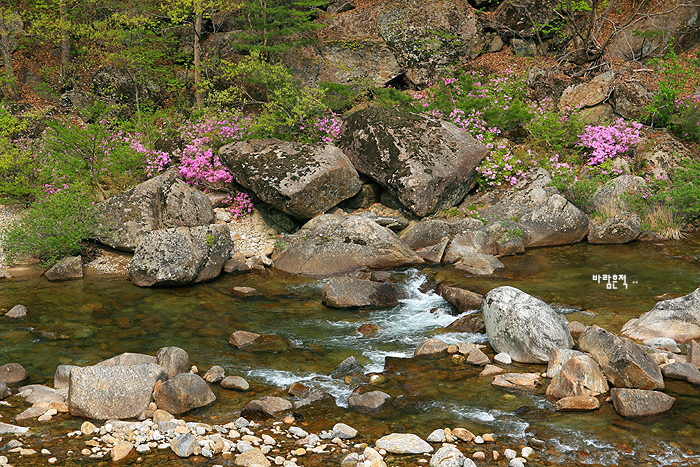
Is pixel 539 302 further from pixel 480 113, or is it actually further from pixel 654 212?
pixel 480 113

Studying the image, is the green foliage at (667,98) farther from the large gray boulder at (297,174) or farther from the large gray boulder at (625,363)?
the large gray boulder at (625,363)

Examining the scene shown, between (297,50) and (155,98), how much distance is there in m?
6.33

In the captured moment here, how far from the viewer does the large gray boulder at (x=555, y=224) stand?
1362 cm

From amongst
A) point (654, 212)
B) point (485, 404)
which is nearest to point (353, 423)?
point (485, 404)

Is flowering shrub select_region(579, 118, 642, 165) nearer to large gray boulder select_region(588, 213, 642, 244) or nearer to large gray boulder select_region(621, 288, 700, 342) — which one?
large gray boulder select_region(588, 213, 642, 244)

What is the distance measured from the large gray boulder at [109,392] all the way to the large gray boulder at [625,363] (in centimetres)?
570

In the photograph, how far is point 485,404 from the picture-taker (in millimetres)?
6215

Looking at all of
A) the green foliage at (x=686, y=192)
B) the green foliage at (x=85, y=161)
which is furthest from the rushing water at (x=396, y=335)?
the green foliage at (x=85, y=161)

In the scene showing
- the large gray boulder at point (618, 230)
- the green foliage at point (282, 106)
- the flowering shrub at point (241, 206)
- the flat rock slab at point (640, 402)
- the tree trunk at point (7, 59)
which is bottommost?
the flat rock slab at point (640, 402)

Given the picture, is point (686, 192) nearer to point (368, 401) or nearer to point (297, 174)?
point (297, 174)

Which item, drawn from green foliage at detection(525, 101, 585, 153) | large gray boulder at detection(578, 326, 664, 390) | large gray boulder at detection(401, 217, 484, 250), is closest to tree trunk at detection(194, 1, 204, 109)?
large gray boulder at detection(401, 217, 484, 250)

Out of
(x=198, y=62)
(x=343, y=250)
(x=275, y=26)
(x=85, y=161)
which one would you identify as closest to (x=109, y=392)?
(x=343, y=250)

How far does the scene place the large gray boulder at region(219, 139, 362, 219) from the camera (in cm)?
1385

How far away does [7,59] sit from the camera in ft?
67.3
